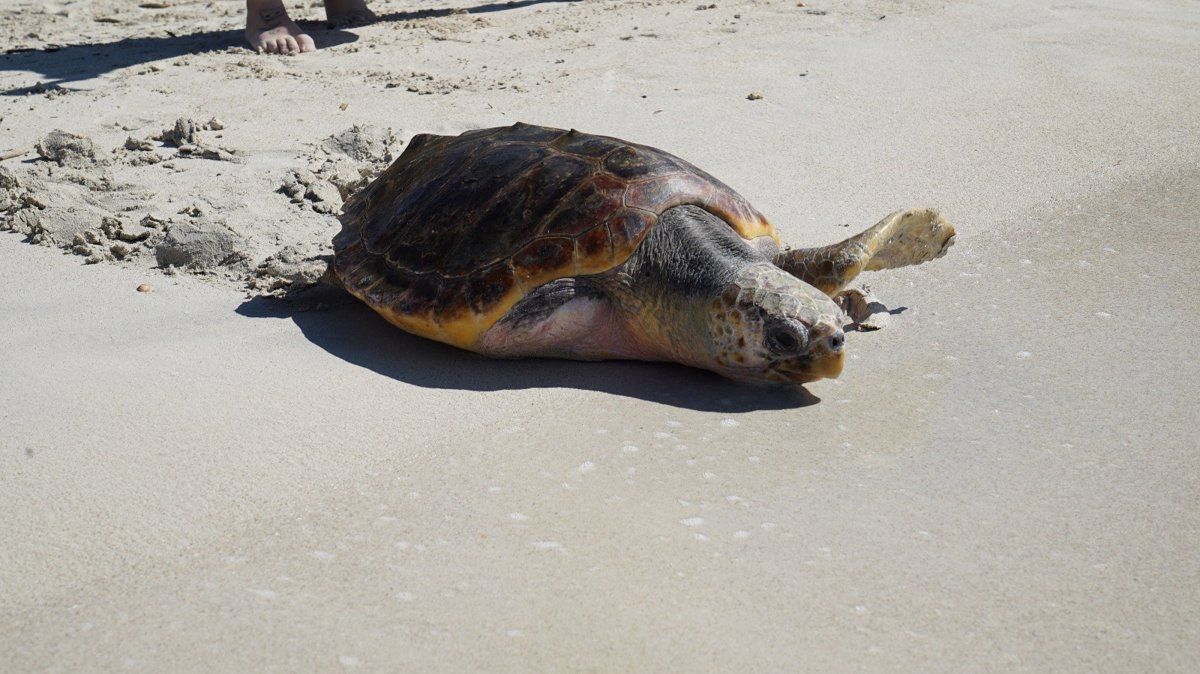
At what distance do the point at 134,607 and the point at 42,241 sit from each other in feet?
7.46

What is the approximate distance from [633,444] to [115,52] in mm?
5147

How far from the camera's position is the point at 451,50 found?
599cm

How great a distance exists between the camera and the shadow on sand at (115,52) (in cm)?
569

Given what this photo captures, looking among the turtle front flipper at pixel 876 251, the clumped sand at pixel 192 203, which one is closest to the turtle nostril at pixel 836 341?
the turtle front flipper at pixel 876 251

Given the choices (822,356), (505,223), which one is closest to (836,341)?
(822,356)

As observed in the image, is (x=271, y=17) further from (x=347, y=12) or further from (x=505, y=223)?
(x=505, y=223)

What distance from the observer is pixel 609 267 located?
2.82m

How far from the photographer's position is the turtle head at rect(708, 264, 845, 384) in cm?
258

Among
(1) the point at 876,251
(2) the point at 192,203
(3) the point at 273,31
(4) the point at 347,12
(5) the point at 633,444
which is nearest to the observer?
(5) the point at 633,444

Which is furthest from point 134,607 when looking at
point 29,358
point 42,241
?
point 42,241

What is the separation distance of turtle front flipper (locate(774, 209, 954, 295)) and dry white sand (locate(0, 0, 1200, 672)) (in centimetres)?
20

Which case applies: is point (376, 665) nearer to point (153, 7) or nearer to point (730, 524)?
point (730, 524)

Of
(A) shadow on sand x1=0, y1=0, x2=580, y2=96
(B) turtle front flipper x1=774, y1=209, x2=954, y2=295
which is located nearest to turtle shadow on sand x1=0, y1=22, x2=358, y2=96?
(A) shadow on sand x1=0, y1=0, x2=580, y2=96

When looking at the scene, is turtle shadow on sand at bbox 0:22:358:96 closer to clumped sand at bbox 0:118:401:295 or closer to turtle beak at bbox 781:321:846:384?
clumped sand at bbox 0:118:401:295
